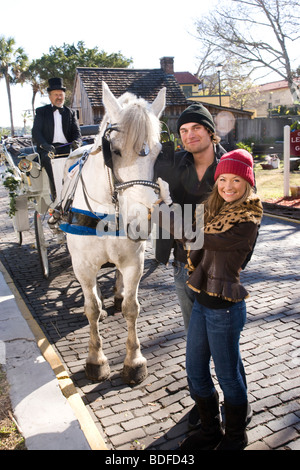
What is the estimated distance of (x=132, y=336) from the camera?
3.59 m

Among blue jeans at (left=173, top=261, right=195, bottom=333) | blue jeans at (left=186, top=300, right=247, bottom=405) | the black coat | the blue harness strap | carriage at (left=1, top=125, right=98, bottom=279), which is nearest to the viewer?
blue jeans at (left=186, top=300, right=247, bottom=405)

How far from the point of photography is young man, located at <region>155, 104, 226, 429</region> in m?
2.60

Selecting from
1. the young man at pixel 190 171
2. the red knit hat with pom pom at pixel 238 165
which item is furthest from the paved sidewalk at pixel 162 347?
the red knit hat with pom pom at pixel 238 165

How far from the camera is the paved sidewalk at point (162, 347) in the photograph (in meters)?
2.84

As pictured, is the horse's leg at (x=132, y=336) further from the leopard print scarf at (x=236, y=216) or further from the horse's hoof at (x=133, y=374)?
the leopard print scarf at (x=236, y=216)

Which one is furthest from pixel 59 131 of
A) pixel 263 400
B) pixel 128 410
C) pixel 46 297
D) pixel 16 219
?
pixel 263 400

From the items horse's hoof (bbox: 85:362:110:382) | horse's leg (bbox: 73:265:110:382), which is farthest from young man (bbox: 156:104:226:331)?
horse's hoof (bbox: 85:362:110:382)

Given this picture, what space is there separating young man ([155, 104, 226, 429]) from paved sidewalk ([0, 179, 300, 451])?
0.43 meters

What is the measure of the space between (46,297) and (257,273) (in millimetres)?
3256

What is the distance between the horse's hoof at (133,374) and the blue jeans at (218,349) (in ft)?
3.10

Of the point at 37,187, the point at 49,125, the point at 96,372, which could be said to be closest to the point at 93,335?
the point at 96,372

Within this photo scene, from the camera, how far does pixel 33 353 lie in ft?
12.6

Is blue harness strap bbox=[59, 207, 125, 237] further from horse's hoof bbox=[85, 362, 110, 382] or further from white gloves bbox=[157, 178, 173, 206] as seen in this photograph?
horse's hoof bbox=[85, 362, 110, 382]
